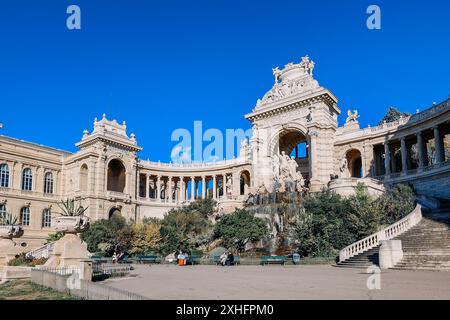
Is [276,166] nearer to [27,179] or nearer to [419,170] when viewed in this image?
[419,170]

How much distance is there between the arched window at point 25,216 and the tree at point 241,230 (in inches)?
1268

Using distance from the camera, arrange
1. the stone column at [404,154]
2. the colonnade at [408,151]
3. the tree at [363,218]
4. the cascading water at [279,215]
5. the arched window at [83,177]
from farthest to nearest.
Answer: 1. the arched window at [83,177]
2. the stone column at [404,154]
3. the colonnade at [408,151]
4. the cascading water at [279,215]
5. the tree at [363,218]

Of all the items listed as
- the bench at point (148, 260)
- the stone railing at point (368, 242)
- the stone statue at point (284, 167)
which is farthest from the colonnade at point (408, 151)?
the bench at point (148, 260)

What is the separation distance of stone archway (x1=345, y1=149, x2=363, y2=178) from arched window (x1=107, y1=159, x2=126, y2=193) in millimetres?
33070

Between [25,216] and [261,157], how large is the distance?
3317cm

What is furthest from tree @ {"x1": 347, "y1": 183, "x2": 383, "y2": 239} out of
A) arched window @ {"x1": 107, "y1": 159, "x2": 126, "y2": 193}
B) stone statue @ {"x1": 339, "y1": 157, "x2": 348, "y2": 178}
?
arched window @ {"x1": 107, "y1": 159, "x2": 126, "y2": 193}

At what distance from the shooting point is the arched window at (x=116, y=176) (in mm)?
61594

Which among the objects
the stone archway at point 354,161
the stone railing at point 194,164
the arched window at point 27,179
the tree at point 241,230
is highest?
the stone railing at point 194,164

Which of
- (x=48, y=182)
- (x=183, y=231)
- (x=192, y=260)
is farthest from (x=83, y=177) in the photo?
(x=192, y=260)

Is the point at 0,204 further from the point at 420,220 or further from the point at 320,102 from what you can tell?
the point at 420,220

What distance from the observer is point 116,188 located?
6253 centimetres

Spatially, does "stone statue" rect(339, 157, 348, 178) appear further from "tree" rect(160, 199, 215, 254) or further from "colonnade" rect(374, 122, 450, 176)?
"tree" rect(160, 199, 215, 254)

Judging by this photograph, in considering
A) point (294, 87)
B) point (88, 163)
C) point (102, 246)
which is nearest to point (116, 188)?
point (88, 163)

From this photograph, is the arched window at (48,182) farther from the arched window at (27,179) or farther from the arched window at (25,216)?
the arched window at (25,216)
